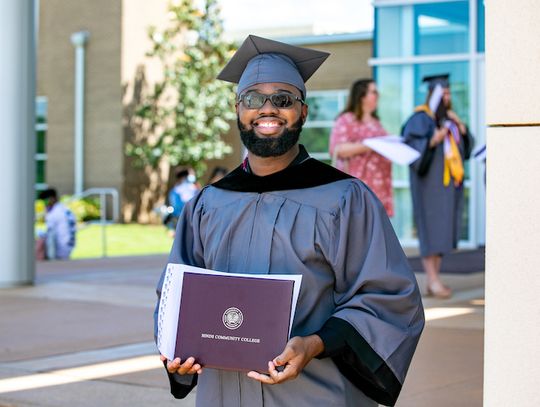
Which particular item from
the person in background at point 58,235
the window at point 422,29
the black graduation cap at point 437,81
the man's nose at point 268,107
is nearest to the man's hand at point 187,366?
the man's nose at point 268,107

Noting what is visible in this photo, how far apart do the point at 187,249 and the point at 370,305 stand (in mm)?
668

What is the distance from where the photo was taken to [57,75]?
29469 millimetres

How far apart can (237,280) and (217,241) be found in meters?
0.30

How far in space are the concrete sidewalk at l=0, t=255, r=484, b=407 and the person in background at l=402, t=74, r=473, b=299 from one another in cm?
60

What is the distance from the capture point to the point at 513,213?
8.60 ft

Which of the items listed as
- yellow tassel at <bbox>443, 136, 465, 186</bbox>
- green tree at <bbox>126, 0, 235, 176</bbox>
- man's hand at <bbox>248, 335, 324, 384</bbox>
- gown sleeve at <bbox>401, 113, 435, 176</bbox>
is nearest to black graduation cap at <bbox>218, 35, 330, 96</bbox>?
man's hand at <bbox>248, 335, 324, 384</bbox>

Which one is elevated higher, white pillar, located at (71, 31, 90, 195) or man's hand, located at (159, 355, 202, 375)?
white pillar, located at (71, 31, 90, 195)

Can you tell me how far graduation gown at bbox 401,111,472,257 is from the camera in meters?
9.83

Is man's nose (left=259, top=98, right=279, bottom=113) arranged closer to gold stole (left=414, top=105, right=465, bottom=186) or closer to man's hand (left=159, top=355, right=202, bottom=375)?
man's hand (left=159, top=355, right=202, bottom=375)

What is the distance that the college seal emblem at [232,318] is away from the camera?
2.94m

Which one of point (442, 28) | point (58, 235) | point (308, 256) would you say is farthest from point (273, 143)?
point (442, 28)

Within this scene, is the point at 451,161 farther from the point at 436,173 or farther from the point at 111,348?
the point at 111,348

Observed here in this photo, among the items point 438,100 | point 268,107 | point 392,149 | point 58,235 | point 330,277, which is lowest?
point 58,235

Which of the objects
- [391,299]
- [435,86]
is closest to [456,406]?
[391,299]
